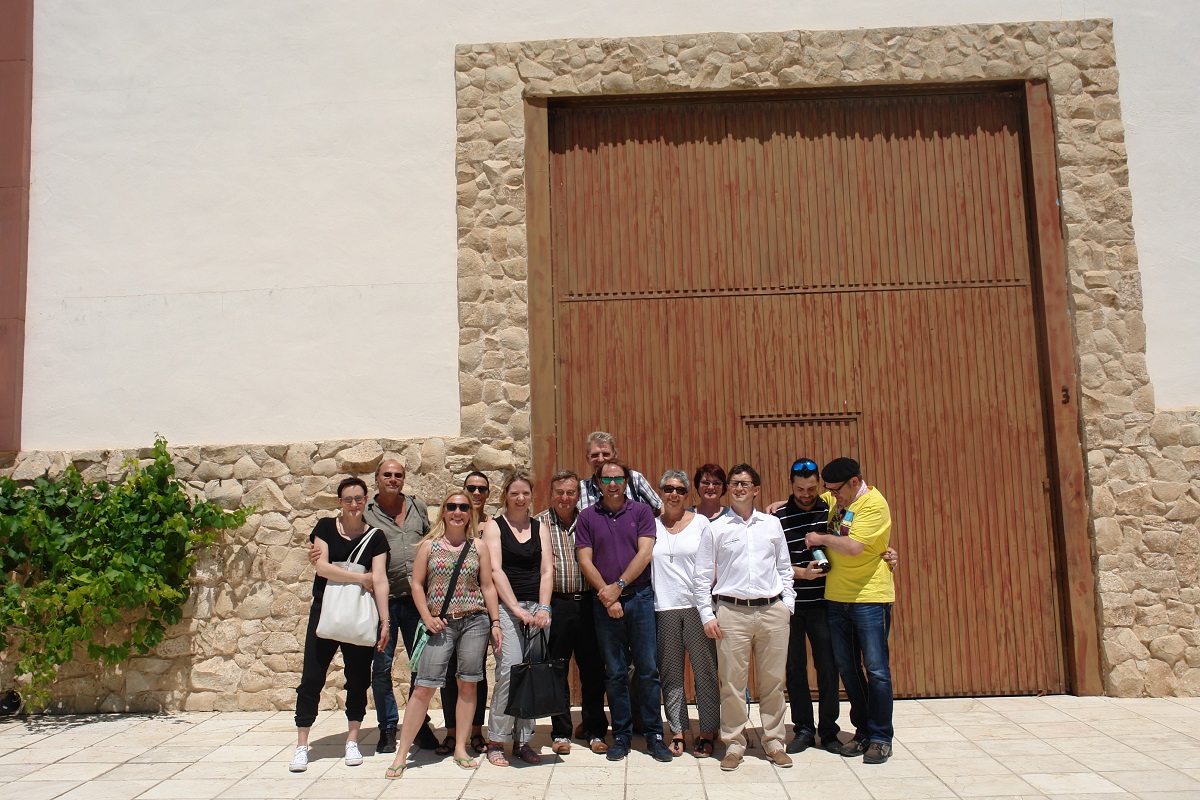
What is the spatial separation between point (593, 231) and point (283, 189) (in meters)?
2.56

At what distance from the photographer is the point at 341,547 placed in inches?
216

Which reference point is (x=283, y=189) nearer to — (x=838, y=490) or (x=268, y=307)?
(x=268, y=307)

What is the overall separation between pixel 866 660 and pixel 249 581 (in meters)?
4.59

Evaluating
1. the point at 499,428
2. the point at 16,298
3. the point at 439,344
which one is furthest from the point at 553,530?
the point at 16,298

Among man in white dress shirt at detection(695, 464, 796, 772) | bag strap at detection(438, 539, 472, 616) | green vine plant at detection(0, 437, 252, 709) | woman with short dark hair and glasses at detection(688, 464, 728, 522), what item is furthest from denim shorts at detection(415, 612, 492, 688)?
green vine plant at detection(0, 437, 252, 709)

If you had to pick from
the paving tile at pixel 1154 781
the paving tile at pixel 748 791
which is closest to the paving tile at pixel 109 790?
the paving tile at pixel 748 791

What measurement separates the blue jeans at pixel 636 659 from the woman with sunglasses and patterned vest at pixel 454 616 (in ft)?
2.17

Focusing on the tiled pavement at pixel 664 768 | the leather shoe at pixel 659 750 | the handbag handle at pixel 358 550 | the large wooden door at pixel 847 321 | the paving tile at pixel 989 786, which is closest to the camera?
the paving tile at pixel 989 786

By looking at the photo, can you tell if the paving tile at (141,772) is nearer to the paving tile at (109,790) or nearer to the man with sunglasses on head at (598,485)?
the paving tile at (109,790)

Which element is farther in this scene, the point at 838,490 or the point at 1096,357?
the point at 1096,357

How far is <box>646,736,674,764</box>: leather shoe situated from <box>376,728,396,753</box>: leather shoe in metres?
1.64

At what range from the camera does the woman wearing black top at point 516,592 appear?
17.4 feet

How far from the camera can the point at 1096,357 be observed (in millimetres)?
6953

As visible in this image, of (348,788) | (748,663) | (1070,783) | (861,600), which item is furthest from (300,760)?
(1070,783)
